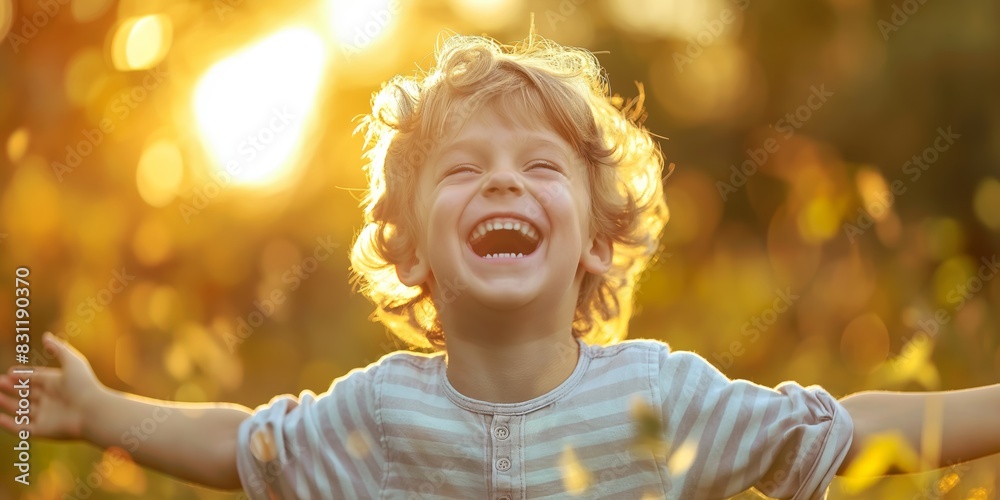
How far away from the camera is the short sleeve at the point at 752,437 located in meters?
2.34

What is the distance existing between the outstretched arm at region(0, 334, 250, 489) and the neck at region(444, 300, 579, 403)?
62cm

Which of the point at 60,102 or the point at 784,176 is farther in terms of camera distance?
the point at 784,176

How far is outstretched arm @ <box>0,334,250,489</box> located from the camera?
2.63m

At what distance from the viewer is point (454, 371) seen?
8.42ft

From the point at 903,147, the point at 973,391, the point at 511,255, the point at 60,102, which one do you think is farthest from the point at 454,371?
the point at 903,147

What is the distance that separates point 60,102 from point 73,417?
1620 mm

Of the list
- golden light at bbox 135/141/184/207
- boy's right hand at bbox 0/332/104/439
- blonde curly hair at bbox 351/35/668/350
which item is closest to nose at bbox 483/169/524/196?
blonde curly hair at bbox 351/35/668/350

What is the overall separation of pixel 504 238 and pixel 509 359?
29cm

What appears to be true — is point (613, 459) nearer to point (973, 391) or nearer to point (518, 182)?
point (518, 182)

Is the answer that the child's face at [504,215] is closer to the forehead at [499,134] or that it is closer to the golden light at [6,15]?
the forehead at [499,134]

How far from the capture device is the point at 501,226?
8.04 feet

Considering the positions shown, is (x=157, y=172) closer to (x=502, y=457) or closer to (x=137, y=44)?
(x=137, y=44)

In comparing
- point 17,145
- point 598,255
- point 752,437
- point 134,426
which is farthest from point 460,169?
point 17,145

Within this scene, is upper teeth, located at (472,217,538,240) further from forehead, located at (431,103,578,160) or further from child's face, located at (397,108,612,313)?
forehead, located at (431,103,578,160)
